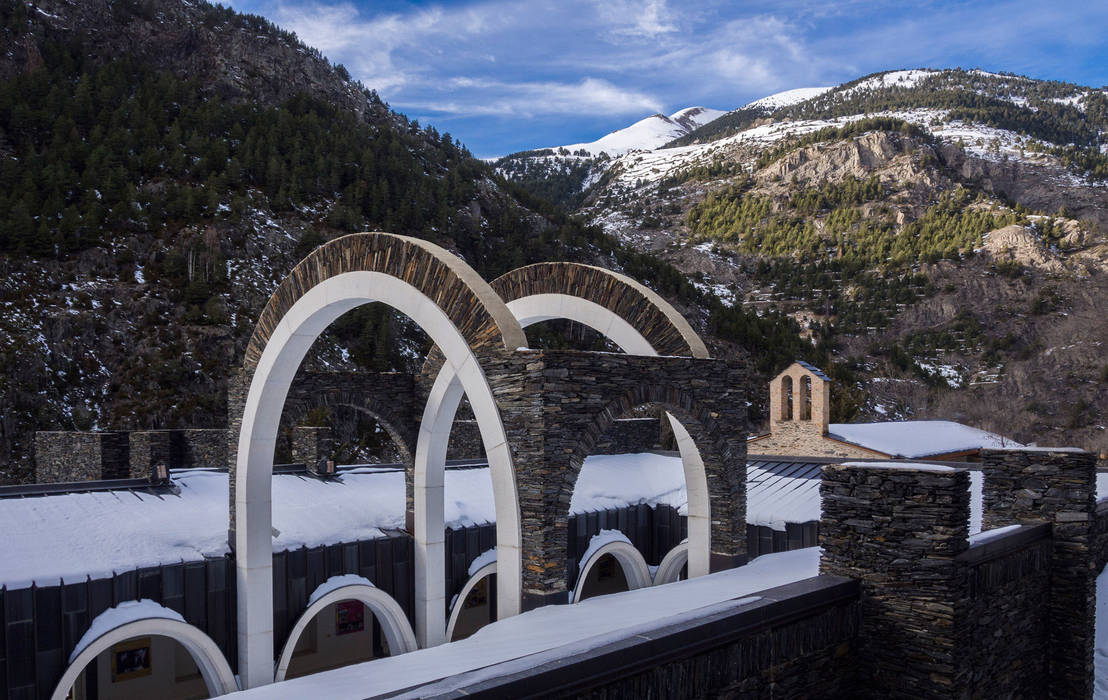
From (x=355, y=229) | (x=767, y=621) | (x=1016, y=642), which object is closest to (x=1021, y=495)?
(x=1016, y=642)

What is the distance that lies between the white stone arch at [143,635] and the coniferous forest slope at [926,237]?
1510 inches

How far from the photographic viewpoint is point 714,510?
11305 mm

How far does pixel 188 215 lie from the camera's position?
40.8 m

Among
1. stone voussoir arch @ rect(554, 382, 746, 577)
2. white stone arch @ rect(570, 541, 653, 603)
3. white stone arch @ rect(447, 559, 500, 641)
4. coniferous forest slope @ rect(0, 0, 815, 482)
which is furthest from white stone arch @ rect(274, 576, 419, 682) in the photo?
coniferous forest slope @ rect(0, 0, 815, 482)

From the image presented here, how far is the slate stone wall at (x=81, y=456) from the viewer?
658 inches

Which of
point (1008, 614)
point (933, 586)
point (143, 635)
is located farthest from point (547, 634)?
point (143, 635)

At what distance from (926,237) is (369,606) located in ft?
226

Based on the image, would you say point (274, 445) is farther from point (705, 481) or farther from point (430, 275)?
point (705, 481)

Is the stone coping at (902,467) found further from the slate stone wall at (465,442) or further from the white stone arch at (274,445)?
the slate stone wall at (465,442)

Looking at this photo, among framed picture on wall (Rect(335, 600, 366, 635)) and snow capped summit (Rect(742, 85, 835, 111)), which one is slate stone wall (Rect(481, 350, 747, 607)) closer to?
framed picture on wall (Rect(335, 600, 366, 635))

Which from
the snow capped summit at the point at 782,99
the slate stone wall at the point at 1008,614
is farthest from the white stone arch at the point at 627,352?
the snow capped summit at the point at 782,99

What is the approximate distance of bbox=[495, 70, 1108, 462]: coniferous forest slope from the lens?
49062mm

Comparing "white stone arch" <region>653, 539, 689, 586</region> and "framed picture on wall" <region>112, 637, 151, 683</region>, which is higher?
"white stone arch" <region>653, 539, 689, 586</region>

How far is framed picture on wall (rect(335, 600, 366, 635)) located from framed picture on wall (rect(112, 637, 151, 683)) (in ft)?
11.8
